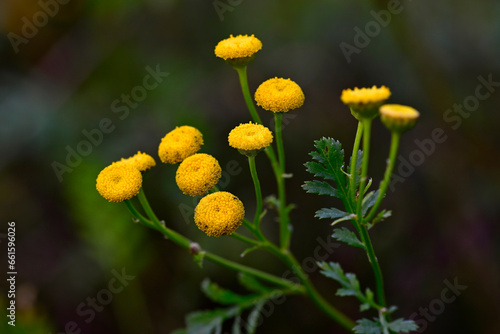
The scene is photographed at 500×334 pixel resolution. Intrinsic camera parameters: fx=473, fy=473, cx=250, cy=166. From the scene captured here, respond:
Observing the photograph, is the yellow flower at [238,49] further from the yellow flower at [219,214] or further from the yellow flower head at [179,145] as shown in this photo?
the yellow flower at [219,214]

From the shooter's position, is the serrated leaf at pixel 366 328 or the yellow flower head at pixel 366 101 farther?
the serrated leaf at pixel 366 328

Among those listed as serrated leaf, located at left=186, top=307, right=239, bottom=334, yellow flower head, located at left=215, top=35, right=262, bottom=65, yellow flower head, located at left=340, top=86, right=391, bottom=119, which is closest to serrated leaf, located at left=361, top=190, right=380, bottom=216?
yellow flower head, located at left=340, top=86, right=391, bottom=119

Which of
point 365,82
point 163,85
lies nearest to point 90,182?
point 163,85

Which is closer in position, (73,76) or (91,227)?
(91,227)

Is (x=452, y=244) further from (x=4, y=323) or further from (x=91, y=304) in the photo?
(x=4, y=323)

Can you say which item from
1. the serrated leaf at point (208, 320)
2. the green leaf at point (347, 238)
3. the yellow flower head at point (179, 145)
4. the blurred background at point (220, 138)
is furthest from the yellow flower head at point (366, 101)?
the blurred background at point (220, 138)

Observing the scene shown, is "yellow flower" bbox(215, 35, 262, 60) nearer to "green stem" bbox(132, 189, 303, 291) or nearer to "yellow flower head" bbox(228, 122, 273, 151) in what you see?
"yellow flower head" bbox(228, 122, 273, 151)
